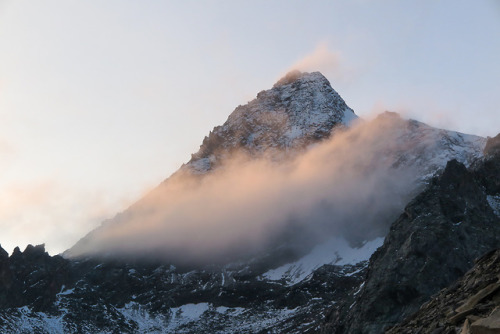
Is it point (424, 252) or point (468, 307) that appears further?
point (424, 252)

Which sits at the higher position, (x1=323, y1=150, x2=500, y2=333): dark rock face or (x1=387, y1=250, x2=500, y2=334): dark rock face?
(x1=387, y1=250, x2=500, y2=334): dark rock face

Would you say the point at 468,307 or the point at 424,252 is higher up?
the point at 468,307

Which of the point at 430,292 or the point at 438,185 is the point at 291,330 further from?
the point at 430,292

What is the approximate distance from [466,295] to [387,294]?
305ft

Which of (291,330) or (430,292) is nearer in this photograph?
(430,292)

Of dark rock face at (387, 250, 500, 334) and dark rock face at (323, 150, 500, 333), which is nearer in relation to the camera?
dark rock face at (387, 250, 500, 334)

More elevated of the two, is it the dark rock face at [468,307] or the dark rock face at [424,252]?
the dark rock face at [468,307]

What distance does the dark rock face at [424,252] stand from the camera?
119875 mm

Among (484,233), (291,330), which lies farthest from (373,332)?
(291,330)

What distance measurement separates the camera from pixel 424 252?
424 ft

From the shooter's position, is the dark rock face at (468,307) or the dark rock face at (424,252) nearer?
the dark rock face at (468,307)

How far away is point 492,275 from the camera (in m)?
30.2

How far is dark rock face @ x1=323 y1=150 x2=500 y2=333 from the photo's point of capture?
11988 cm

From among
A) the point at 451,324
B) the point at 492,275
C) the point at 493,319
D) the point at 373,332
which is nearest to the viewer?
the point at 493,319
